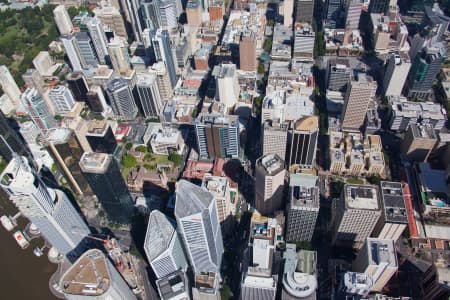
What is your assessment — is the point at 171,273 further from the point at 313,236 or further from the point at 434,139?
the point at 434,139

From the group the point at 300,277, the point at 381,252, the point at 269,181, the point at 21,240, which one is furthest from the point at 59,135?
the point at 381,252

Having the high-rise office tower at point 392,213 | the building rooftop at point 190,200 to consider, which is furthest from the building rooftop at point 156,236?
the high-rise office tower at point 392,213

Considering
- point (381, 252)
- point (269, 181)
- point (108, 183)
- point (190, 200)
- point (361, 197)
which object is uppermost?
point (190, 200)

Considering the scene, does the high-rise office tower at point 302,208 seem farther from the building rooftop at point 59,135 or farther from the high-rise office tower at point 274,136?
the building rooftop at point 59,135

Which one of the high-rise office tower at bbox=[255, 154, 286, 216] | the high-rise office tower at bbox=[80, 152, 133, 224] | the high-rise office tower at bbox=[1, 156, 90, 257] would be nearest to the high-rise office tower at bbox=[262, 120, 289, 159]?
the high-rise office tower at bbox=[255, 154, 286, 216]

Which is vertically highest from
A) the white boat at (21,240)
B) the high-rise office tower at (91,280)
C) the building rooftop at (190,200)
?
the building rooftop at (190,200)

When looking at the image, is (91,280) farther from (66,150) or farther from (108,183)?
(66,150)
